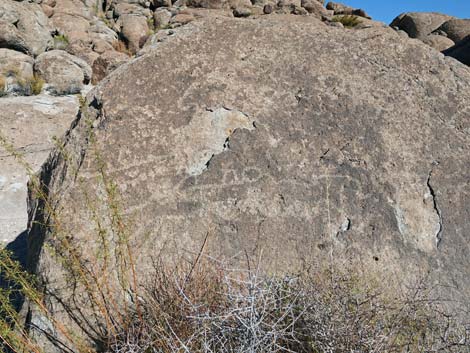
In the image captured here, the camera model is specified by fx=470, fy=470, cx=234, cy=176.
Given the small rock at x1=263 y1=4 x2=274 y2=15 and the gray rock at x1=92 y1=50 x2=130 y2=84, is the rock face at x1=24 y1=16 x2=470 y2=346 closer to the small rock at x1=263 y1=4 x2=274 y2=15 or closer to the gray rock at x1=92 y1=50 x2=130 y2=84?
the gray rock at x1=92 y1=50 x2=130 y2=84

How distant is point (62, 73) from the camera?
27.4 ft

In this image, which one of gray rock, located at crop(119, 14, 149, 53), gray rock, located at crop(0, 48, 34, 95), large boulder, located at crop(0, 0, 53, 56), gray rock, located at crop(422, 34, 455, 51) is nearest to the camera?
gray rock, located at crop(0, 48, 34, 95)

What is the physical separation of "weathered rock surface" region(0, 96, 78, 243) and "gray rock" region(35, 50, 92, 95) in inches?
75.3

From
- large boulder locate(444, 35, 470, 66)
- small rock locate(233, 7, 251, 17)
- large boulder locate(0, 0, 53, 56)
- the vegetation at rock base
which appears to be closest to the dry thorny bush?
the vegetation at rock base

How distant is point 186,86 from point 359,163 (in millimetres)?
900

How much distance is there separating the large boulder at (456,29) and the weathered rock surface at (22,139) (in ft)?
46.6

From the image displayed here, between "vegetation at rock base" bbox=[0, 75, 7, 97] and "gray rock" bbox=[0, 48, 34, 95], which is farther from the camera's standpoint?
"gray rock" bbox=[0, 48, 34, 95]

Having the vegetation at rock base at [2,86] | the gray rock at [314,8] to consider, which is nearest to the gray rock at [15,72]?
the vegetation at rock base at [2,86]

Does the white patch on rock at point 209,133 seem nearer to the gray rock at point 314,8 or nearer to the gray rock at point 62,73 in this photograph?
the gray rock at point 62,73

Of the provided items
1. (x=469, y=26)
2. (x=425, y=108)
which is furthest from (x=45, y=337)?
(x=469, y=26)

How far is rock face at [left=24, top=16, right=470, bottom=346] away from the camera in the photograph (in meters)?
1.94

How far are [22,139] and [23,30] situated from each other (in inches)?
309

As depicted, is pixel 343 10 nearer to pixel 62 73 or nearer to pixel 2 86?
pixel 62 73

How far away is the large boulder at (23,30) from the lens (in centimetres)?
1023
